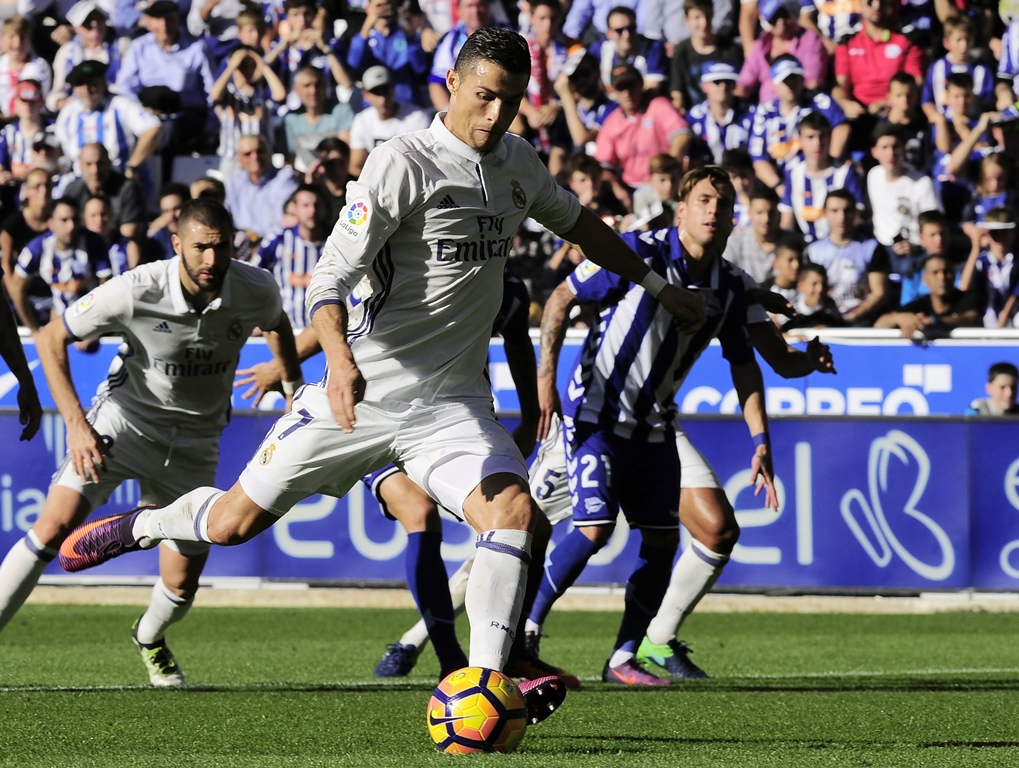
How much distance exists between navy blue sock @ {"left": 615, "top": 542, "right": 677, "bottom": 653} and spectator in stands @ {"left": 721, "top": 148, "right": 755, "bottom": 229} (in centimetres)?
681

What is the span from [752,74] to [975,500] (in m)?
5.56

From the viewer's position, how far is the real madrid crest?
584cm

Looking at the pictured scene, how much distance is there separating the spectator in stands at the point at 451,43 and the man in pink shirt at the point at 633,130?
1604 mm

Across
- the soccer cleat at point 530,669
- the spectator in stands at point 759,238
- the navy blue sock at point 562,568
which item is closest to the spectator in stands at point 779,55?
the spectator in stands at point 759,238

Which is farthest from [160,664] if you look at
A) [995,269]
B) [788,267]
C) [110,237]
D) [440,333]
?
[995,269]

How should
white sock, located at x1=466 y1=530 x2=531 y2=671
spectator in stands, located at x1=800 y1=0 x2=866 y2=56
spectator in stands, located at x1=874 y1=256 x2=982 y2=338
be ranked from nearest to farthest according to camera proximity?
white sock, located at x1=466 y1=530 x2=531 y2=671, spectator in stands, located at x1=874 y1=256 x2=982 y2=338, spectator in stands, located at x1=800 y1=0 x2=866 y2=56

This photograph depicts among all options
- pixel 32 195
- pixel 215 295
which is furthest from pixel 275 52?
pixel 215 295

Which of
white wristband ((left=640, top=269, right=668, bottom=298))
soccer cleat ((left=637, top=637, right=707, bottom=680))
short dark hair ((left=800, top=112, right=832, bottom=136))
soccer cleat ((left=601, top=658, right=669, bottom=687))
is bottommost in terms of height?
soccer cleat ((left=637, top=637, right=707, bottom=680))

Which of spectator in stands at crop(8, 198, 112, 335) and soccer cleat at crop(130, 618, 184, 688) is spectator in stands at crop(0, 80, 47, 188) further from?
soccer cleat at crop(130, 618, 184, 688)

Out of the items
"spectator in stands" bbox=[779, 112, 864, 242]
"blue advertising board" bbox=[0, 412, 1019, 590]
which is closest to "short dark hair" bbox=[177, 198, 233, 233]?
"blue advertising board" bbox=[0, 412, 1019, 590]

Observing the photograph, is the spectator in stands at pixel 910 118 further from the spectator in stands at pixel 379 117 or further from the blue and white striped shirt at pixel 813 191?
the spectator in stands at pixel 379 117

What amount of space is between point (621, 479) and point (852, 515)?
442cm

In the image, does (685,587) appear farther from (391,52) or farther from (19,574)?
(391,52)

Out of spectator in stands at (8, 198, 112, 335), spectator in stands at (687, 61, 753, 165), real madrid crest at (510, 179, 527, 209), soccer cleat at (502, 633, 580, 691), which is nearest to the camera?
real madrid crest at (510, 179, 527, 209)
